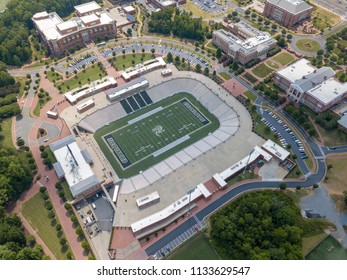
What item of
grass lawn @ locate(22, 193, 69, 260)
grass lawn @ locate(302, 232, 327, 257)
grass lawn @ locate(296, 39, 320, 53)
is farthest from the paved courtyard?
grass lawn @ locate(296, 39, 320, 53)

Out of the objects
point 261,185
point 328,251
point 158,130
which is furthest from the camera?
point 158,130

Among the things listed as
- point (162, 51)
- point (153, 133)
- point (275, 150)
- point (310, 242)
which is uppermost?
point (162, 51)

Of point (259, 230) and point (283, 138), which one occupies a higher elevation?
point (259, 230)

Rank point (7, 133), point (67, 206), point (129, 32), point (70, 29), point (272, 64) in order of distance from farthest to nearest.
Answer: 1. point (129, 32)
2. point (70, 29)
3. point (272, 64)
4. point (7, 133)
5. point (67, 206)

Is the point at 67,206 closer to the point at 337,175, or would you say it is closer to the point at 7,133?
the point at 7,133

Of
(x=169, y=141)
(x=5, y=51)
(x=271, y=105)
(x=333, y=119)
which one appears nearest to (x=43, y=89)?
(x=5, y=51)

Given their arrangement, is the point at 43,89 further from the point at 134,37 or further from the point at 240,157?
the point at 240,157

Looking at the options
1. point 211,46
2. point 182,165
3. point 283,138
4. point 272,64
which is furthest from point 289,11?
point 182,165
